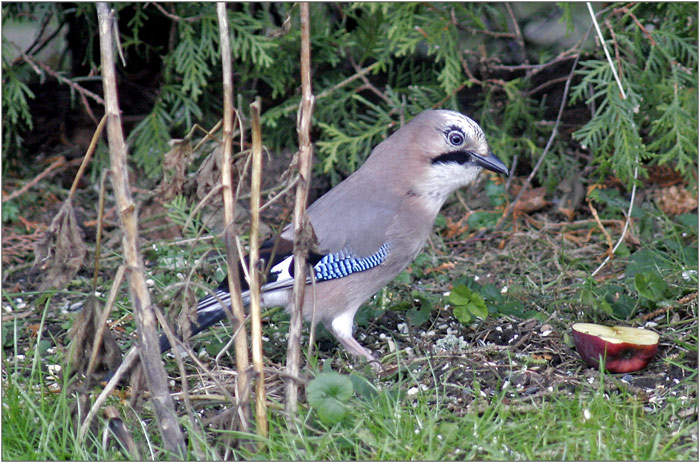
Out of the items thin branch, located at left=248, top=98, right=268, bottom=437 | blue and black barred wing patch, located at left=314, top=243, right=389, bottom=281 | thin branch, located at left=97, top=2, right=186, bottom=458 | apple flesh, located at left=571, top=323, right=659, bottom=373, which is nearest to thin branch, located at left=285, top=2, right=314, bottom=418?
thin branch, located at left=248, top=98, right=268, bottom=437

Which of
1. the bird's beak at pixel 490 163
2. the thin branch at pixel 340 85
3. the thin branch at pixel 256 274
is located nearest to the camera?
the thin branch at pixel 256 274

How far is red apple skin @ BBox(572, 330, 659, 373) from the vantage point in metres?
2.73

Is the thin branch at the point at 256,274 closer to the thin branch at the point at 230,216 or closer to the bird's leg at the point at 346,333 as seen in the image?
the thin branch at the point at 230,216

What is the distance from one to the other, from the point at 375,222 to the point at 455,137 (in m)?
0.46

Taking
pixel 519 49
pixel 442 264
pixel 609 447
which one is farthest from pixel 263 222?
pixel 609 447

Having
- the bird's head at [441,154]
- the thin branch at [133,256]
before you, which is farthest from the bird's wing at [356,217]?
the thin branch at [133,256]

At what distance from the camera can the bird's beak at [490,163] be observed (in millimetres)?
3256

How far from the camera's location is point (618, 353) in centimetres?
274

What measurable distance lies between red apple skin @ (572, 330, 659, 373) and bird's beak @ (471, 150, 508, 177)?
741mm

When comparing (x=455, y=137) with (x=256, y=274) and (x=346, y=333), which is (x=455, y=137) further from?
(x=256, y=274)

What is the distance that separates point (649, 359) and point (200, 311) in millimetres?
1494

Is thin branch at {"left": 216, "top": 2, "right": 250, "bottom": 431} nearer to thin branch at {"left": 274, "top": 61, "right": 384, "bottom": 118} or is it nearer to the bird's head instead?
the bird's head

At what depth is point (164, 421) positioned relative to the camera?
2.22 metres

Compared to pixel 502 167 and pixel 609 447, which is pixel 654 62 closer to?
pixel 502 167
